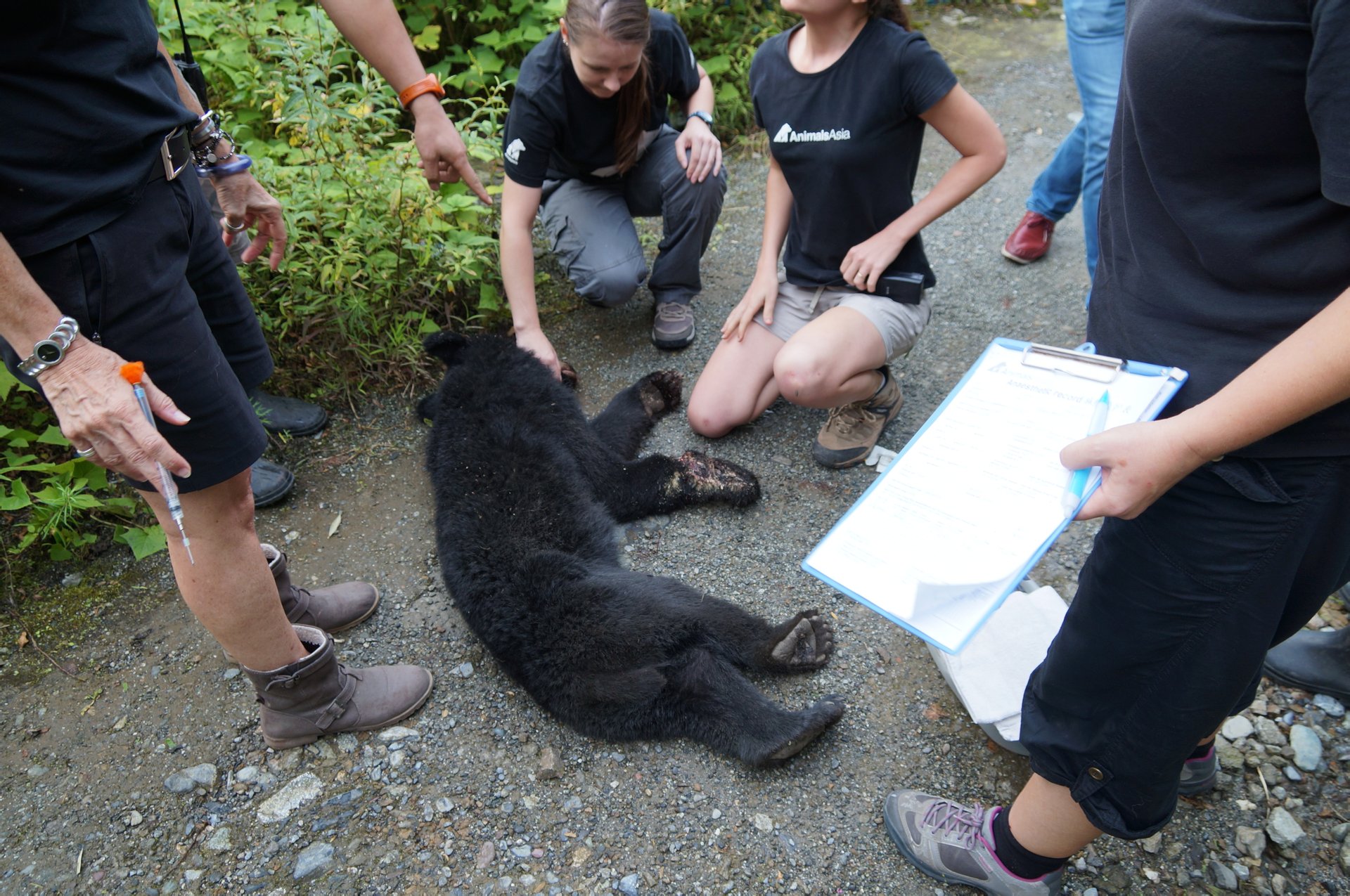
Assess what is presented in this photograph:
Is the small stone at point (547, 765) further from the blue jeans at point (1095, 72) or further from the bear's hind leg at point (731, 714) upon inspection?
the blue jeans at point (1095, 72)

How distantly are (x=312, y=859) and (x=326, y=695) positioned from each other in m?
0.41

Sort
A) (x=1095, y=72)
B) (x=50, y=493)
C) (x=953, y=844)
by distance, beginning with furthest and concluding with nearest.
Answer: (x=1095, y=72), (x=50, y=493), (x=953, y=844)

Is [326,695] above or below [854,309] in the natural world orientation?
below

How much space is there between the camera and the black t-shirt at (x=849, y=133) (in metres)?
2.81

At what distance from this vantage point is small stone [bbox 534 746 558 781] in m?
2.21

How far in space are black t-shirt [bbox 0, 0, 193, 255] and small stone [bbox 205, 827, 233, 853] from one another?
5.23ft

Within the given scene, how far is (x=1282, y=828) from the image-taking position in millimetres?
2006

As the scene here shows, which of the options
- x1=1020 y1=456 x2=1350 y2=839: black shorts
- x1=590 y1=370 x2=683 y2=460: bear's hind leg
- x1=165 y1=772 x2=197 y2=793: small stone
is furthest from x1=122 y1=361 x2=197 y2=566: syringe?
x1=590 y1=370 x2=683 y2=460: bear's hind leg

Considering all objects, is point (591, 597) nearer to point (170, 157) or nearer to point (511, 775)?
point (511, 775)

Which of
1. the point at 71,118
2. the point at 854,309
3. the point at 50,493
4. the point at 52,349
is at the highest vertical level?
the point at 71,118

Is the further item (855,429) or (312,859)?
(855,429)

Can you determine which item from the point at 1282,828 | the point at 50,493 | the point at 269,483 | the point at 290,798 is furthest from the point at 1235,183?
the point at 50,493

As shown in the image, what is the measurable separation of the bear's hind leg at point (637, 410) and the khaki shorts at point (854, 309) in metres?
0.49

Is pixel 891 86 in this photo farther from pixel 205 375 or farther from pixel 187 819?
pixel 187 819
